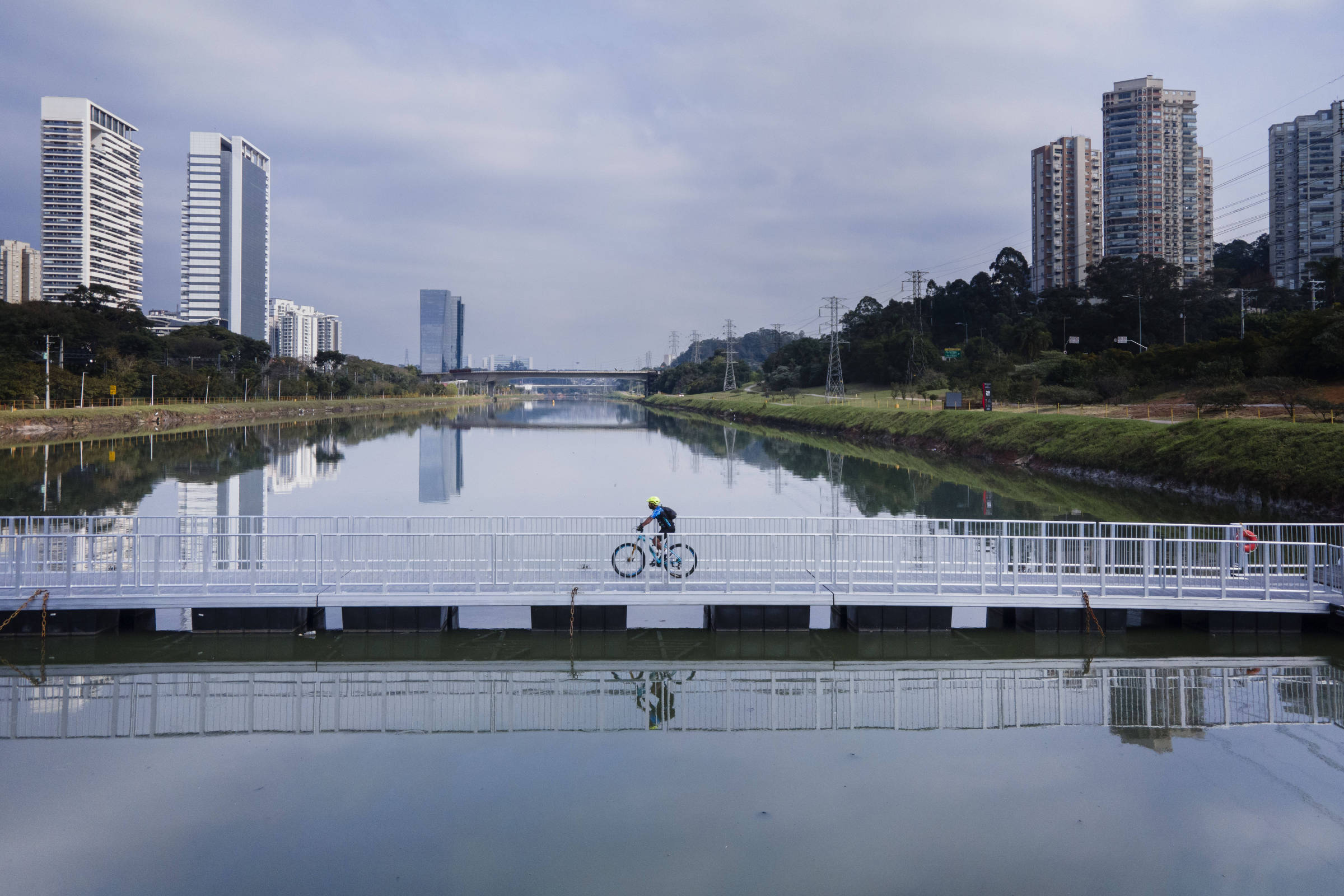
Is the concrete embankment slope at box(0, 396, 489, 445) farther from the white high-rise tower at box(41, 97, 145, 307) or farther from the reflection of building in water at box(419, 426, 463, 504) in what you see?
the white high-rise tower at box(41, 97, 145, 307)

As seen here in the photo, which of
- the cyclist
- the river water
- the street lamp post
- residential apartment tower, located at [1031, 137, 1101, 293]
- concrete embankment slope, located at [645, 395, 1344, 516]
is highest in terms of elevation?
residential apartment tower, located at [1031, 137, 1101, 293]

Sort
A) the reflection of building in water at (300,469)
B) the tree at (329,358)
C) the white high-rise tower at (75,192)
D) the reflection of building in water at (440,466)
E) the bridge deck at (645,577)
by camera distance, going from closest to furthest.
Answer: the bridge deck at (645,577) < the reflection of building in water at (440,466) < the reflection of building in water at (300,469) < the tree at (329,358) < the white high-rise tower at (75,192)

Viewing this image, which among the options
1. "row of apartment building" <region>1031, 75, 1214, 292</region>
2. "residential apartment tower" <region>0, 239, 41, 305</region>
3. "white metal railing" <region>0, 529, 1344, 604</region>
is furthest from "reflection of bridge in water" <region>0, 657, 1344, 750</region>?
"residential apartment tower" <region>0, 239, 41, 305</region>

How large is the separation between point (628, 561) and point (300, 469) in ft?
109

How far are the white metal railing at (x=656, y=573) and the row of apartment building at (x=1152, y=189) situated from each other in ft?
449

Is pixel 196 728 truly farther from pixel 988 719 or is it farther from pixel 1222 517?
pixel 1222 517

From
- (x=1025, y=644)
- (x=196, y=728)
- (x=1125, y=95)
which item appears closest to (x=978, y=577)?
(x=1025, y=644)

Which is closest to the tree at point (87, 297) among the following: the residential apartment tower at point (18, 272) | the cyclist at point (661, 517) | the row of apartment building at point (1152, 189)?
the residential apartment tower at point (18, 272)

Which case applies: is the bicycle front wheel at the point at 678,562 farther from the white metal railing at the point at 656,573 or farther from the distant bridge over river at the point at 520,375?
the distant bridge over river at the point at 520,375

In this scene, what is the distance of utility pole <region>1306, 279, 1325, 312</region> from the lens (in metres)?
82.1

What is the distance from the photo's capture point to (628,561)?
610 inches

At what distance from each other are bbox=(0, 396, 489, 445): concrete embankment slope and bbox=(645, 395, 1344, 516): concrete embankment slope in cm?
5632

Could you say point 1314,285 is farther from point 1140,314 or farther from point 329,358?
point 329,358

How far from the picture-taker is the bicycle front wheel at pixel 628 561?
14938mm
